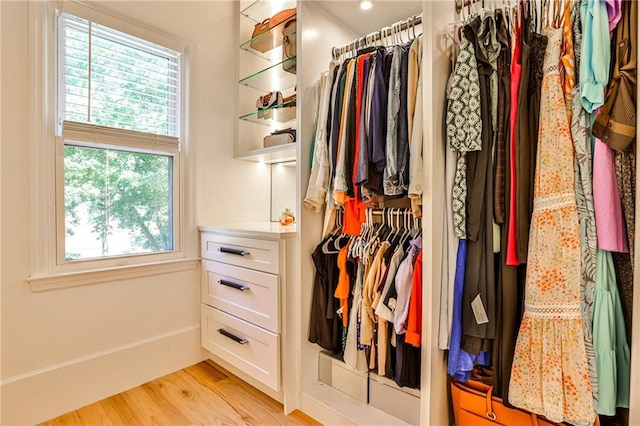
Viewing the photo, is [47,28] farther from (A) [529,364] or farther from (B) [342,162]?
(A) [529,364]

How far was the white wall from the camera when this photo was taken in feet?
4.92

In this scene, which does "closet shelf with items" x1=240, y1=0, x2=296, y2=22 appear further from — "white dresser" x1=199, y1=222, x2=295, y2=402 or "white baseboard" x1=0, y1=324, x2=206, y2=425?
"white baseboard" x1=0, y1=324, x2=206, y2=425

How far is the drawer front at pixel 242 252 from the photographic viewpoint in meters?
1.63

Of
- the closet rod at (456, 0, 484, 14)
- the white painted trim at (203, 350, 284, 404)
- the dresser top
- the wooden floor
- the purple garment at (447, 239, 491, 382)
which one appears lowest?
the wooden floor

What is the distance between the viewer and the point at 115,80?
71.3 inches

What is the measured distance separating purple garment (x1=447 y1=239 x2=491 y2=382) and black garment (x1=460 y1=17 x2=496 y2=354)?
0.03 metres

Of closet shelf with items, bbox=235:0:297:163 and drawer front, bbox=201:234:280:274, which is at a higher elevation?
closet shelf with items, bbox=235:0:297:163

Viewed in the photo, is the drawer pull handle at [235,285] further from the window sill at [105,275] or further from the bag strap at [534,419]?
the bag strap at [534,419]

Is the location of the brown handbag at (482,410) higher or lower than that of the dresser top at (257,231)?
lower

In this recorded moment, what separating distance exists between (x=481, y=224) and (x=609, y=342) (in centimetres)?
50

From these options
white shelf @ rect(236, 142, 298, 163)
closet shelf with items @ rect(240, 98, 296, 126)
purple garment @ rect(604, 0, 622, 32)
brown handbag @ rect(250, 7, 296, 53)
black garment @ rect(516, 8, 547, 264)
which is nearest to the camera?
purple garment @ rect(604, 0, 622, 32)

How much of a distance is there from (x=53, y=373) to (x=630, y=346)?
2359 millimetres

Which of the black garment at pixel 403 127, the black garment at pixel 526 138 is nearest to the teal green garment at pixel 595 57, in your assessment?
the black garment at pixel 526 138

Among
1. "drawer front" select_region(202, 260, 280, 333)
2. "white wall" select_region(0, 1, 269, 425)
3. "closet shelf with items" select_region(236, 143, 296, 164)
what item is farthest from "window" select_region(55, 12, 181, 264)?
"closet shelf with items" select_region(236, 143, 296, 164)
